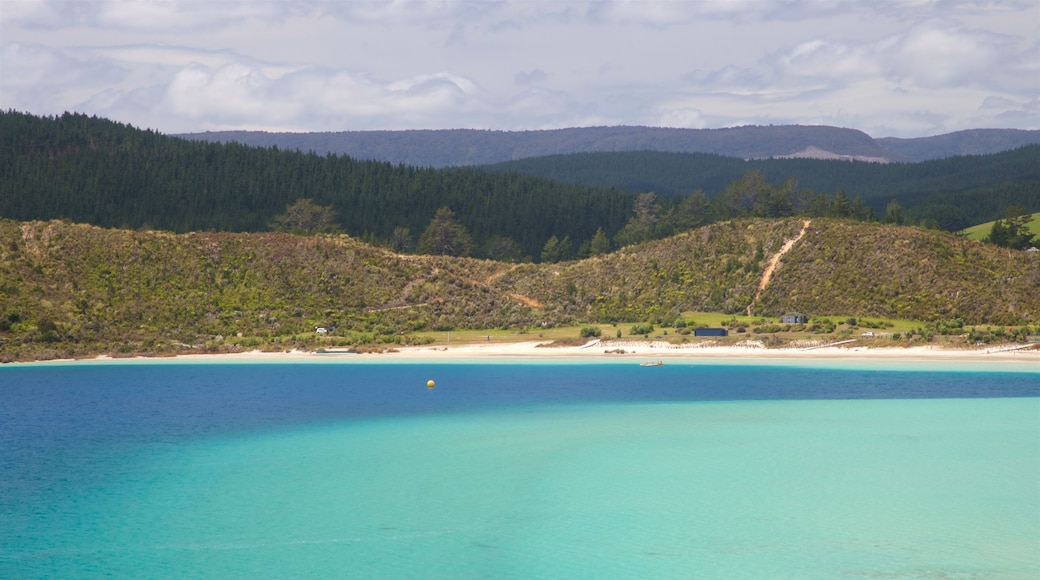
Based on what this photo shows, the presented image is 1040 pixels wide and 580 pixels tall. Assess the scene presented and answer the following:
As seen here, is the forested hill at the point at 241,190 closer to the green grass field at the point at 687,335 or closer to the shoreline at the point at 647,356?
the green grass field at the point at 687,335

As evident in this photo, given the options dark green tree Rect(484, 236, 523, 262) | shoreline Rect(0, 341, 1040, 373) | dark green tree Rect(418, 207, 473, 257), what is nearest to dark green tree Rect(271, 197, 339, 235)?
dark green tree Rect(418, 207, 473, 257)

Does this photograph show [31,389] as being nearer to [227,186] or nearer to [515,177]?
[227,186]

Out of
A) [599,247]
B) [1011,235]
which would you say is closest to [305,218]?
[599,247]

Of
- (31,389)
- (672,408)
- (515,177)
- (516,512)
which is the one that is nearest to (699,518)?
(516,512)

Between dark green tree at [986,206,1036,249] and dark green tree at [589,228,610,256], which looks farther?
dark green tree at [589,228,610,256]

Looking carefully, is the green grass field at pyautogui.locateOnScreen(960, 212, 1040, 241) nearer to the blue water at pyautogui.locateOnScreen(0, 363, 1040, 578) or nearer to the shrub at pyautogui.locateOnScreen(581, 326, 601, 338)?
the shrub at pyautogui.locateOnScreen(581, 326, 601, 338)

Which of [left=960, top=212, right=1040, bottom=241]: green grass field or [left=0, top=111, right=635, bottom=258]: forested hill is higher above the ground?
[left=0, top=111, right=635, bottom=258]: forested hill

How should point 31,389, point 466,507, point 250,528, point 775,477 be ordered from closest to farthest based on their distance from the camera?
point 250,528, point 466,507, point 775,477, point 31,389
